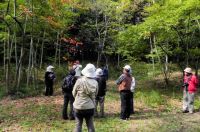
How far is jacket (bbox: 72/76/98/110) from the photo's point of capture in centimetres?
877

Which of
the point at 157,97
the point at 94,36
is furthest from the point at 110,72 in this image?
the point at 157,97

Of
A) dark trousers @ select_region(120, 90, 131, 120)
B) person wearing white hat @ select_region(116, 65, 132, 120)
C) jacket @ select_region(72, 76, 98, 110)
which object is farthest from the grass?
jacket @ select_region(72, 76, 98, 110)

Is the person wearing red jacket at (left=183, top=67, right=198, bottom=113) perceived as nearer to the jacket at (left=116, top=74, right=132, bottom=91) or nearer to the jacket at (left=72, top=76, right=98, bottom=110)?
the jacket at (left=116, top=74, right=132, bottom=91)

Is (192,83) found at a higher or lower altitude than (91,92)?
lower

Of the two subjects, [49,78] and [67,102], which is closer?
[67,102]

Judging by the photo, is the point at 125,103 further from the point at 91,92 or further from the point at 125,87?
the point at 91,92

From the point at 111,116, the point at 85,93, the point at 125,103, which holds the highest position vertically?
the point at 85,93

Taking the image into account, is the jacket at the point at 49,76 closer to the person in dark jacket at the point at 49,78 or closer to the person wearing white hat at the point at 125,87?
the person in dark jacket at the point at 49,78

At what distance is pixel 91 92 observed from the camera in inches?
349

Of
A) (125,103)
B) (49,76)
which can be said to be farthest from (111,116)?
(49,76)

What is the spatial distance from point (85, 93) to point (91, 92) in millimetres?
150

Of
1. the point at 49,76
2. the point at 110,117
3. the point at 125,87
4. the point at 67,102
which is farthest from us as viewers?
the point at 49,76

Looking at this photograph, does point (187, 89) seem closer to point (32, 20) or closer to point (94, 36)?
point (32, 20)

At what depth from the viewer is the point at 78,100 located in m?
8.81
